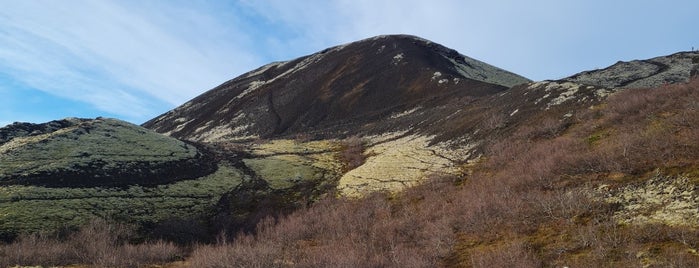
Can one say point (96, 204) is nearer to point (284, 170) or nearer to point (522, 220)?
point (284, 170)

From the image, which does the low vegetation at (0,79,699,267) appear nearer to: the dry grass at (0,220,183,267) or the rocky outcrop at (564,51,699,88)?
the dry grass at (0,220,183,267)

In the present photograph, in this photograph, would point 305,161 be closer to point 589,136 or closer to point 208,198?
point 208,198

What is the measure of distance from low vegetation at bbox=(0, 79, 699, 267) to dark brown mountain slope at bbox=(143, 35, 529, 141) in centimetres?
3574

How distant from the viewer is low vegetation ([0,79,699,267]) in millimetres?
16531

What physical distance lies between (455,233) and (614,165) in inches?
338

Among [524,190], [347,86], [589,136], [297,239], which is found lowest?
[297,239]

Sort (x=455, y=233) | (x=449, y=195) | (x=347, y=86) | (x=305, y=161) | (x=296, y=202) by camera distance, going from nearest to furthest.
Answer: (x=455, y=233), (x=449, y=195), (x=296, y=202), (x=305, y=161), (x=347, y=86)

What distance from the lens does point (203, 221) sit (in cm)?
3309

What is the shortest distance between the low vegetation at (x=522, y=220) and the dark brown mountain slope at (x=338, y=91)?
117ft

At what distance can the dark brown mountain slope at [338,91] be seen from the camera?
8988 cm

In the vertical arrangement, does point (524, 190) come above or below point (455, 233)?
above

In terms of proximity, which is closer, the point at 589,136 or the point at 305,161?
the point at 589,136

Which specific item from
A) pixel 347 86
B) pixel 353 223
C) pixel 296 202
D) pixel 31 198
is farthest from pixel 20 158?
pixel 347 86

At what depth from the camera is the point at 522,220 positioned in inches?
811
